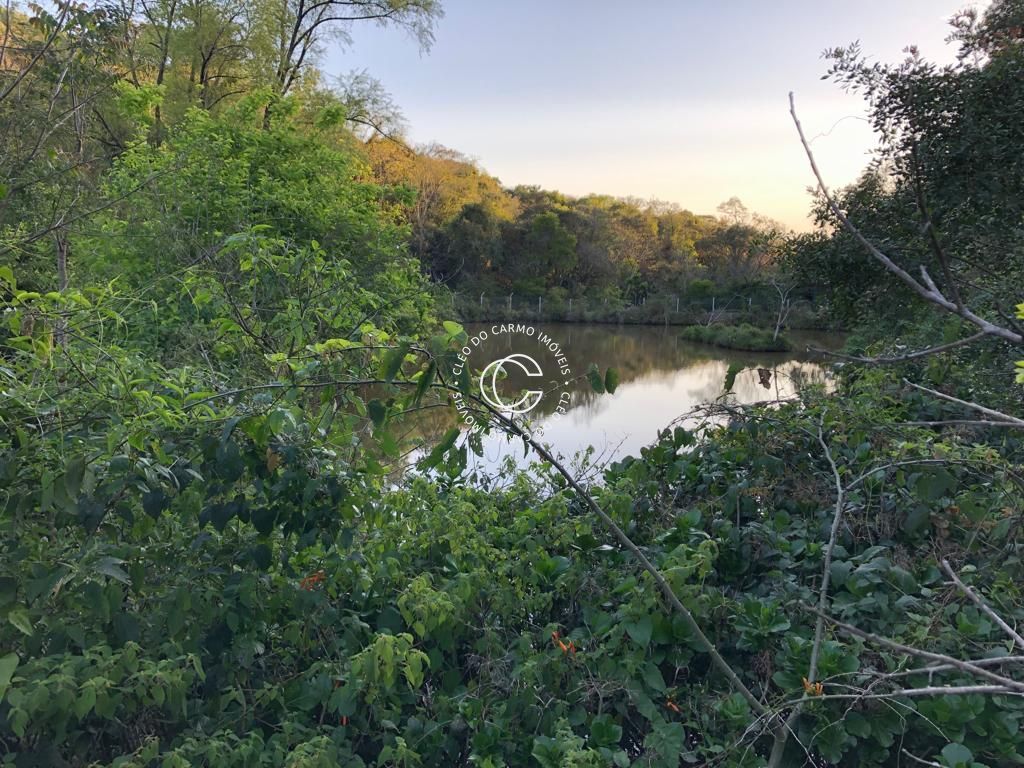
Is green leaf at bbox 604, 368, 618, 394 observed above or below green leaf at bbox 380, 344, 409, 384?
below

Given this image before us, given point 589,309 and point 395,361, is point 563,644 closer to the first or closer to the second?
point 395,361

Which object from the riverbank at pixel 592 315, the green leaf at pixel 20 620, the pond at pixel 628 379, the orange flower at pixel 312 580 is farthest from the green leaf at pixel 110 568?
the riverbank at pixel 592 315

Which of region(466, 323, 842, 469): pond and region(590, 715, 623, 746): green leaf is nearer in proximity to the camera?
region(590, 715, 623, 746): green leaf

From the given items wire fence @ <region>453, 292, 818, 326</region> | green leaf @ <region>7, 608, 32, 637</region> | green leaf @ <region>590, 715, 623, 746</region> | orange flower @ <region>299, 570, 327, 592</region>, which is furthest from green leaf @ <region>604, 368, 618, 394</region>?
wire fence @ <region>453, 292, 818, 326</region>

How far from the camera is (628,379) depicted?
46.1 feet

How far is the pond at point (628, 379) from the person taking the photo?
144 inches

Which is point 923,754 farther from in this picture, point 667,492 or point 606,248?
point 606,248

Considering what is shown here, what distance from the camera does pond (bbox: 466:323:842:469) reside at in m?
3.66

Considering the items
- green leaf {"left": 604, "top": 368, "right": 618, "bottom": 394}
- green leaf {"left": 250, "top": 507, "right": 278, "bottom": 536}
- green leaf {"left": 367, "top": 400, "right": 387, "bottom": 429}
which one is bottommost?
green leaf {"left": 250, "top": 507, "right": 278, "bottom": 536}

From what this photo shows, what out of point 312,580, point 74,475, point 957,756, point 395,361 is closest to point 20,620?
point 74,475

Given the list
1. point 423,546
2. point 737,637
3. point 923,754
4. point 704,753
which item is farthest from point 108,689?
point 923,754

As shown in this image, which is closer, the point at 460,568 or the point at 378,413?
the point at 378,413

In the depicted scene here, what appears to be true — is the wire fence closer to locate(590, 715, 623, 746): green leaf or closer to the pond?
the pond

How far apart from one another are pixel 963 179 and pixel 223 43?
551 inches
